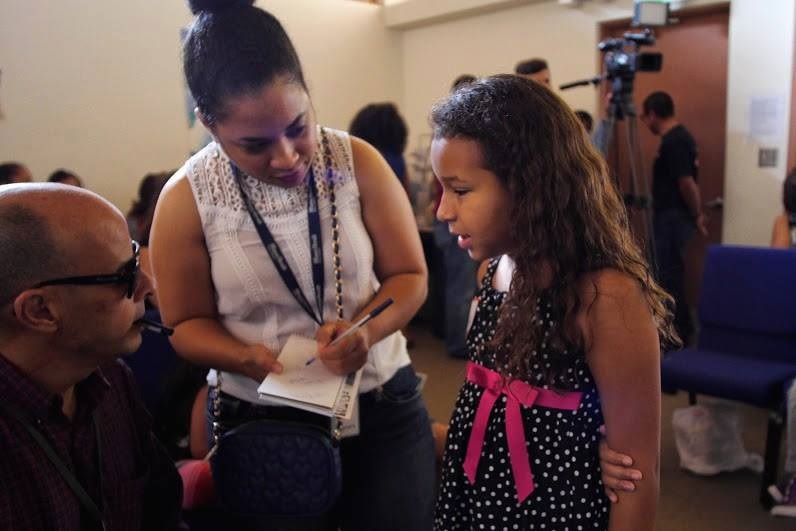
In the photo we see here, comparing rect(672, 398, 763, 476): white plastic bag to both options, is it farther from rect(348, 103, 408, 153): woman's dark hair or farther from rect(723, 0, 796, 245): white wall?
rect(348, 103, 408, 153): woman's dark hair

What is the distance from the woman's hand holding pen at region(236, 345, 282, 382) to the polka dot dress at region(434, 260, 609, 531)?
366mm

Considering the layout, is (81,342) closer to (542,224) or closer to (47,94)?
(542,224)

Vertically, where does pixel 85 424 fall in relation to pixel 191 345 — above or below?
below

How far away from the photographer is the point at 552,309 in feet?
3.55

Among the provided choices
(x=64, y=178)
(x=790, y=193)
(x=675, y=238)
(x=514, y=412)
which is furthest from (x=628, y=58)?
(x=64, y=178)

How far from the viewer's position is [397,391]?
1.33 metres

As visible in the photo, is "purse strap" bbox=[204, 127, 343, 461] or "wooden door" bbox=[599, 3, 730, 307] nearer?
"purse strap" bbox=[204, 127, 343, 461]

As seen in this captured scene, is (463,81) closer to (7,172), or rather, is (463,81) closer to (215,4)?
(215,4)

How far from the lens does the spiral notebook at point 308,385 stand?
1.17 m

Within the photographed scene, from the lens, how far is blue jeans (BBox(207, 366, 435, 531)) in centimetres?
127

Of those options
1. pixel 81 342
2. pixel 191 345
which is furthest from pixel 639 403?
pixel 81 342

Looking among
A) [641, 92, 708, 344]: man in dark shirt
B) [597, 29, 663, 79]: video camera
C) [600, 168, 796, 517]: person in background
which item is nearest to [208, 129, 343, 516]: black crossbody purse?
[600, 168, 796, 517]: person in background

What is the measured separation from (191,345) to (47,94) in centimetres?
374

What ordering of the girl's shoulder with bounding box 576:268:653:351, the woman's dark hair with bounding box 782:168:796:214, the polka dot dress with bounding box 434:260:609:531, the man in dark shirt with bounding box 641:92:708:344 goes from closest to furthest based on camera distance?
1. the girl's shoulder with bounding box 576:268:653:351
2. the polka dot dress with bounding box 434:260:609:531
3. the woman's dark hair with bounding box 782:168:796:214
4. the man in dark shirt with bounding box 641:92:708:344
